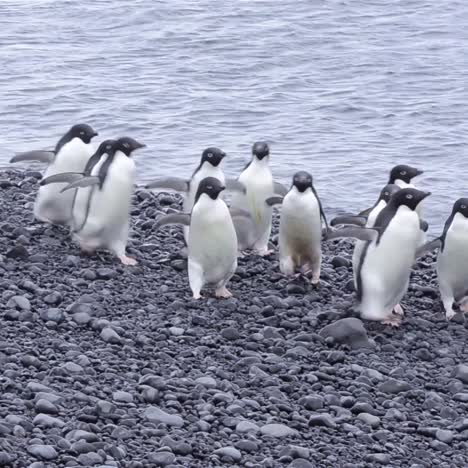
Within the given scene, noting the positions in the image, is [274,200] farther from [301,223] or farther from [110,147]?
[110,147]

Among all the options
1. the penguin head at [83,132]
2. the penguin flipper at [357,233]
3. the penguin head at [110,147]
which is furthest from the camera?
the penguin head at [83,132]

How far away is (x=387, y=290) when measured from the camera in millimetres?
8555

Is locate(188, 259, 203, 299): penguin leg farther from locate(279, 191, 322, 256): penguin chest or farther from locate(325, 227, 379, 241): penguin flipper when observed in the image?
locate(325, 227, 379, 241): penguin flipper

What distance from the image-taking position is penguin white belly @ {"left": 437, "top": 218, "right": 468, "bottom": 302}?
344 inches

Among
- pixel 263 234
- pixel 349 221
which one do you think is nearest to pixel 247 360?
pixel 349 221

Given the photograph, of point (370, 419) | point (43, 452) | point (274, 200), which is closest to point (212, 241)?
point (274, 200)

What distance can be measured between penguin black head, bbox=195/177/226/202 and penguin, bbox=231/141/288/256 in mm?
902

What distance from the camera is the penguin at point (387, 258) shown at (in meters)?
8.55

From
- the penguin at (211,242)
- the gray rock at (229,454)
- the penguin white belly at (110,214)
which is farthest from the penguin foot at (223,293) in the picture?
the gray rock at (229,454)

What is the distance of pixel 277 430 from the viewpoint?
21.8ft

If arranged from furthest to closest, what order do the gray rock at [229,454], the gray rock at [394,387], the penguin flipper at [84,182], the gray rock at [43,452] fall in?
1. the penguin flipper at [84,182]
2. the gray rock at [394,387]
3. the gray rock at [229,454]
4. the gray rock at [43,452]

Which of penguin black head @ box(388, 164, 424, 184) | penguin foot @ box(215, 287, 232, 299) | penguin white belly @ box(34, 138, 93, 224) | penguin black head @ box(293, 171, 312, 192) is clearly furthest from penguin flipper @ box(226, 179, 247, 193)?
penguin white belly @ box(34, 138, 93, 224)

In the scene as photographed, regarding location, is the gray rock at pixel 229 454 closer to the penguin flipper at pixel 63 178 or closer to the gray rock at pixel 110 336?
the gray rock at pixel 110 336

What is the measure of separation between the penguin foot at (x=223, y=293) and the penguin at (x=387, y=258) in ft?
2.87
